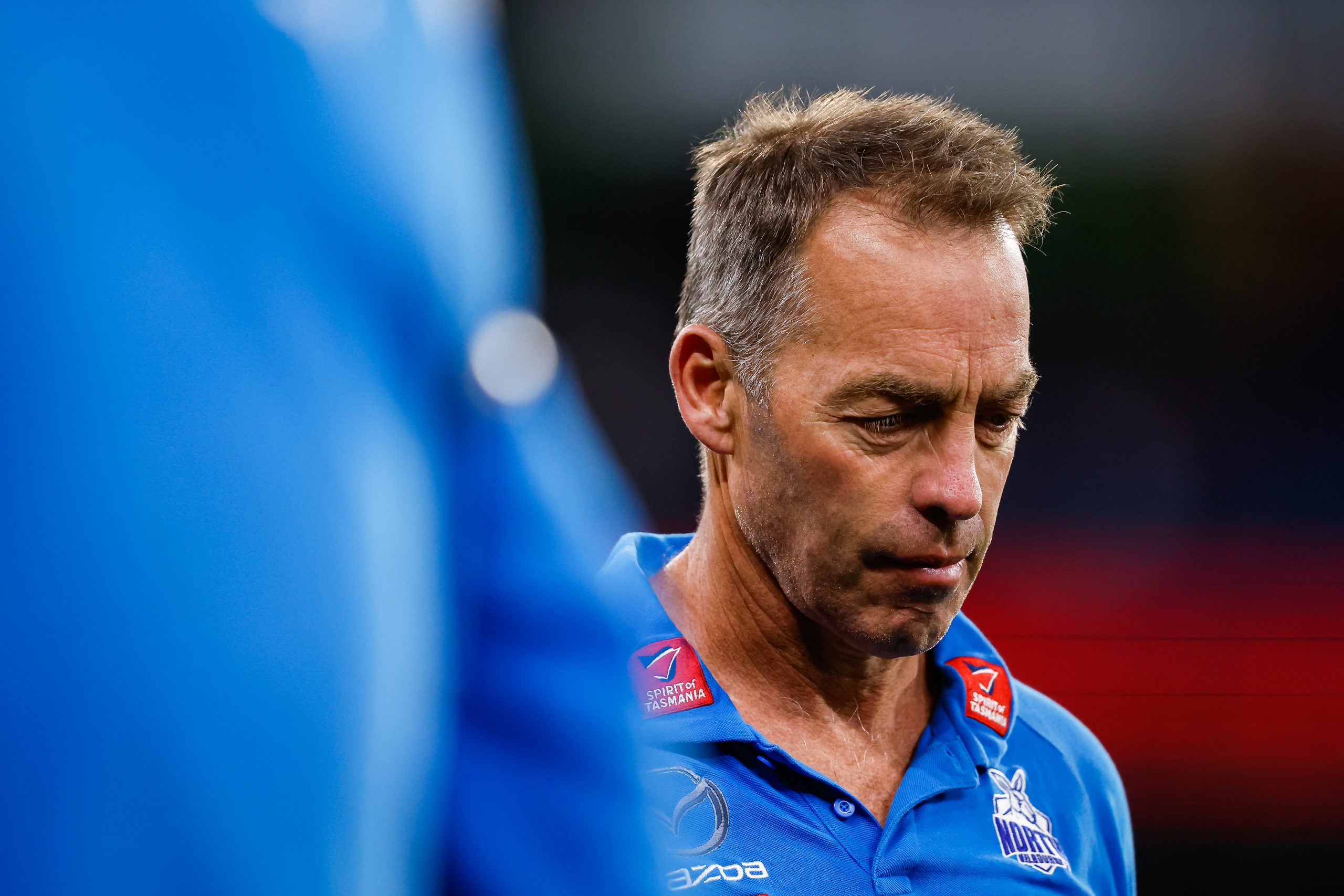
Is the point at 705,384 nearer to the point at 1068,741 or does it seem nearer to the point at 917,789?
the point at 917,789

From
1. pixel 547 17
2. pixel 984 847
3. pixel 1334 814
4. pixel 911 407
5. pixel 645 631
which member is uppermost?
pixel 547 17

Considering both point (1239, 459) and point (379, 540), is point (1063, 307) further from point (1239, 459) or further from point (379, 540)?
point (379, 540)

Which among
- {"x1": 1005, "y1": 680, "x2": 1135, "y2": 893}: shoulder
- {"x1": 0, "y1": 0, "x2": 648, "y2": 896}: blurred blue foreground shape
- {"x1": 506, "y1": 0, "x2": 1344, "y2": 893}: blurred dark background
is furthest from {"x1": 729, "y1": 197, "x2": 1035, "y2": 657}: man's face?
{"x1": 506, "y1": 0, "x2": 1344, "y2": 893}: blurred dark background

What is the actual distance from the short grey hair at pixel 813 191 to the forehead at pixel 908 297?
0.07 ft

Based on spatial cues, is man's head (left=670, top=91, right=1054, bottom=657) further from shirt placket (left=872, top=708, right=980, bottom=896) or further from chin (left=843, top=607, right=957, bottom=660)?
shirt placket (left=872, top=708, right=980, bottom=896)

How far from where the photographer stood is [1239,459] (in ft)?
9.60

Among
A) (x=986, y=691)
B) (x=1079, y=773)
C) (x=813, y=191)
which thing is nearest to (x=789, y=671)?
(x=986, y=691)

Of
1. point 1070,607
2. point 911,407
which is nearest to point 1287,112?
point 1070,607

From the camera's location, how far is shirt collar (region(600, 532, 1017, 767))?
4.49 feet

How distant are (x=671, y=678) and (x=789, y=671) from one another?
0.19m

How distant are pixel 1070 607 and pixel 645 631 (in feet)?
5.66

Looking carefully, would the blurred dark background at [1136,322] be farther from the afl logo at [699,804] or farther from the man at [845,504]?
the afl logo at [699,804]

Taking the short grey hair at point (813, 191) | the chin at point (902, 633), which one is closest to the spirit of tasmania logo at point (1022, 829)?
the chin at point (902, 633)

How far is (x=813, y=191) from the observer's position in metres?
1.36
